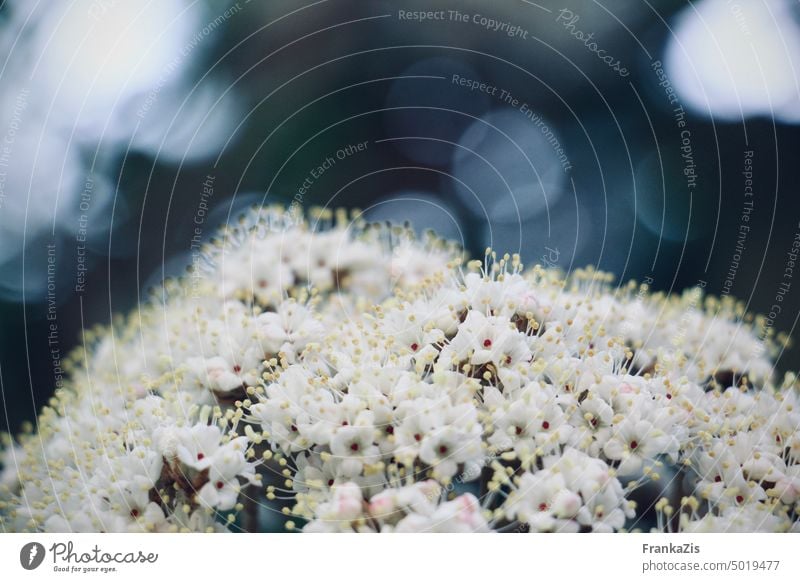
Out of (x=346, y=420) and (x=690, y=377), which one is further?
(x=690, y=377)

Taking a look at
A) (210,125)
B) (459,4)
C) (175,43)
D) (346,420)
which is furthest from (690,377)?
(175,43)

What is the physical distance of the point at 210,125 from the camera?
1263mm

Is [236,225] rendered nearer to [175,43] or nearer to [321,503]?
[175,43]

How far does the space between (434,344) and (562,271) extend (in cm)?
36
